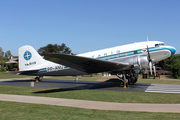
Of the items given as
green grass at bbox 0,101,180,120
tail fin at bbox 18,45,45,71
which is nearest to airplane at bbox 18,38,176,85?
tail fin at bbox 18,45,45,71

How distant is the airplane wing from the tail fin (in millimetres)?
9608

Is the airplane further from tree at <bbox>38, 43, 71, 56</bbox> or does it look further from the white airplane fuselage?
tree at <bbox>38, 43, 71, 56</bbox>

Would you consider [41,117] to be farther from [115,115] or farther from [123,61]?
[123,61]

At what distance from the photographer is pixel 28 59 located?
→ 2648 centimetres

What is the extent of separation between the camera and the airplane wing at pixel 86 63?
49.8 ft

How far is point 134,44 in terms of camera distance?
21.5 m

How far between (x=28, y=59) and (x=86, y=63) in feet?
43.0

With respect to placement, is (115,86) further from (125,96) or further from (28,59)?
(28,59)

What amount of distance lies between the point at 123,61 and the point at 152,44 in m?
4.34

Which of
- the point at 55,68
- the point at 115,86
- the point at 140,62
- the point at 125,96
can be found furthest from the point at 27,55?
the point at 125,96

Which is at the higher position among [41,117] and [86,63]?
[86,63]

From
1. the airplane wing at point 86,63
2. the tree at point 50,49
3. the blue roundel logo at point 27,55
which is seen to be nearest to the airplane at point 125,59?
the airplane wing at point 86,63

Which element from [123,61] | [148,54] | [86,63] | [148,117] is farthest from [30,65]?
[148,117]

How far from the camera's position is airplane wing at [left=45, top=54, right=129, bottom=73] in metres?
15.2
